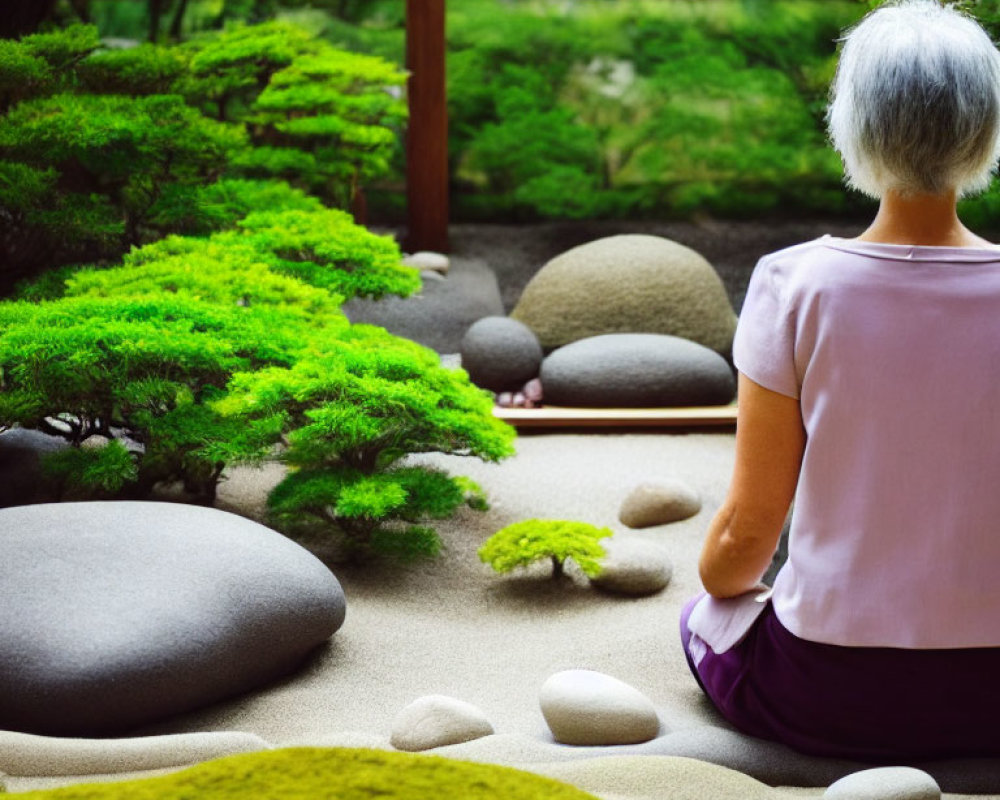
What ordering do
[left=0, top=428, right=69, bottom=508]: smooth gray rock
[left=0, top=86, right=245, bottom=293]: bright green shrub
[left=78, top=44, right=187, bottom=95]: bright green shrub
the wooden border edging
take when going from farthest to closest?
the wooden border edging → [left=78, top=44, right=187, bottom=95]: bright green shrub → [left=0, top=86, right=245, bottom=293]: bright green shrub → [left=0, top=428, right=69, bottom=508]: smooth gray rock

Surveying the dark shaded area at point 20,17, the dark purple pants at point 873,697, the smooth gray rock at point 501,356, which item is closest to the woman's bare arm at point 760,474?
the dark purple pants at point 873,697

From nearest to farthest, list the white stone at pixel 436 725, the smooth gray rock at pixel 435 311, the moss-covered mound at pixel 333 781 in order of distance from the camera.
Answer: the moss-covered mound at pixel 333 781
the white stone at pixel 436 725
the smooth gray rock at pixel 435 311

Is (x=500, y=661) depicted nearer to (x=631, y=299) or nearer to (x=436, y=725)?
(x=436, y=725)

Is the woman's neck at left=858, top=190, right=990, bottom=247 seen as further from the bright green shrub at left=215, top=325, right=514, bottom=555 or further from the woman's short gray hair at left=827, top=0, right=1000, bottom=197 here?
the bright green shrub at left=215, top=325, right=514, bottom=555

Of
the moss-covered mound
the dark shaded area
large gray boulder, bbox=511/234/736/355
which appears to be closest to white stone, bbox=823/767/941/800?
the moss-covered mound

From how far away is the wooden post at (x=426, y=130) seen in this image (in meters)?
7.50

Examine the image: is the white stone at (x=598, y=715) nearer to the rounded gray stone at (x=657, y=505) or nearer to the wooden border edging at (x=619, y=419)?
the rounded gray stone at (x=657, y=505)

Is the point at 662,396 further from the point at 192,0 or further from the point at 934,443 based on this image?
the point at 192,0

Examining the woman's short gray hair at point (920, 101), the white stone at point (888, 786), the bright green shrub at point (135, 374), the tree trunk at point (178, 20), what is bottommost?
the white stone at point (888, 786)

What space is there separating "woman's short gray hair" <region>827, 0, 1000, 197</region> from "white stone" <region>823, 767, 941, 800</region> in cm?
89

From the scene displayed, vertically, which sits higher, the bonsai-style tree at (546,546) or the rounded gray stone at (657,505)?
the bonsai-style tree at (546,546)

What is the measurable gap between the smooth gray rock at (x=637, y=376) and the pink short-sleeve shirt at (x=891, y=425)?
334cm

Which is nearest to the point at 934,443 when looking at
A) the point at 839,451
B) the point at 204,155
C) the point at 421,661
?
the point at 839,451

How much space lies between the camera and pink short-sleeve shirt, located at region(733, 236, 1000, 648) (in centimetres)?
182
